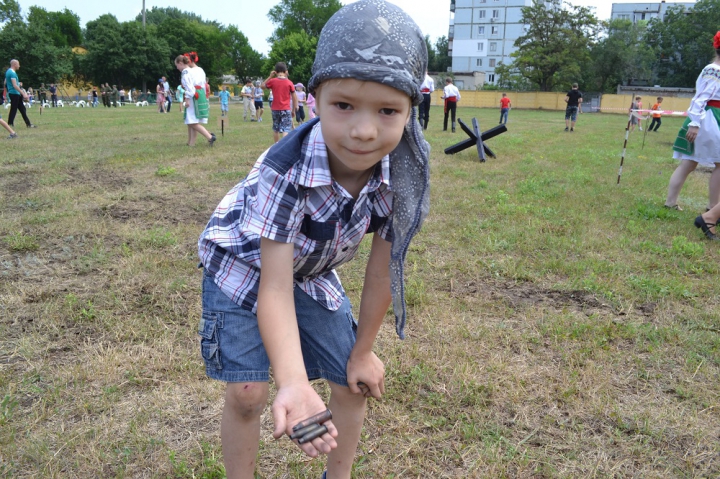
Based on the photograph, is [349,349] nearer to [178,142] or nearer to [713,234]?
[713,234]

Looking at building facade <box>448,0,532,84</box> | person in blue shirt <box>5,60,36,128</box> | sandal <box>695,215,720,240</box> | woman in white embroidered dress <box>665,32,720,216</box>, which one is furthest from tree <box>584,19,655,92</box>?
→ sandal <box>695,215,720,240</box>

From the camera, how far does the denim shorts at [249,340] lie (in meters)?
1.63

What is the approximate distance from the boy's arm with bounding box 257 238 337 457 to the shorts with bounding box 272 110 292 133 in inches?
415

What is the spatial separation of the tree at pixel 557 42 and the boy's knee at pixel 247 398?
2343 inches

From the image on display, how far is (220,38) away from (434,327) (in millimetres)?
82937

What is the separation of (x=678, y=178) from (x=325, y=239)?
6090mm

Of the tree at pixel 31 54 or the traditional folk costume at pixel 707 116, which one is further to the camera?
the tree at pixel 31 54

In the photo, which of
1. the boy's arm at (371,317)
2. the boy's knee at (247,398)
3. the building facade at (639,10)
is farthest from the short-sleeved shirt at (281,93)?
the building facade at (639,10)

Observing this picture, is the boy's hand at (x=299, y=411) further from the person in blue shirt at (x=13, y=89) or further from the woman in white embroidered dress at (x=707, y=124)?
the person in blue shirt at (x=13, y=89)

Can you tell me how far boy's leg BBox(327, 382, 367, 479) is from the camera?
186cm

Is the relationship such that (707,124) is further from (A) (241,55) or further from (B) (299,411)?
(A) (241,55)

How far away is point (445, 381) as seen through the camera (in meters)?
2.77

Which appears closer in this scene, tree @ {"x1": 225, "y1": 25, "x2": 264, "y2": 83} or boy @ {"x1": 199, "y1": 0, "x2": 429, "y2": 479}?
boy @ {"x1": 199, "y1": 0, "x2": 429, "y2": 479}

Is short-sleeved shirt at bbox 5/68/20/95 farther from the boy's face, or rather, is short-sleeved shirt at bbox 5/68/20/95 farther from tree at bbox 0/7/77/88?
tree at bbox 0/7/77/88
